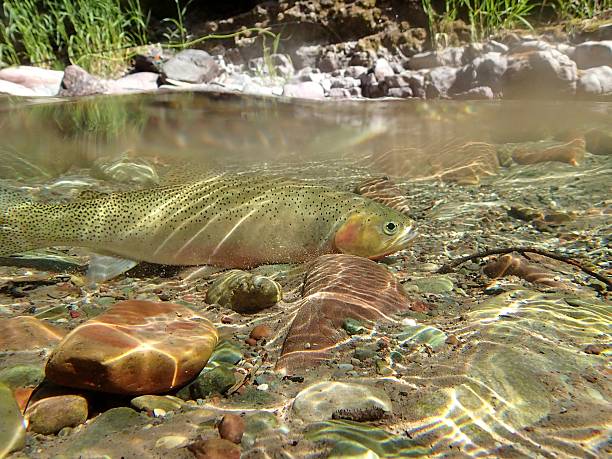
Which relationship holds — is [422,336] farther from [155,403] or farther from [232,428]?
[155,403]

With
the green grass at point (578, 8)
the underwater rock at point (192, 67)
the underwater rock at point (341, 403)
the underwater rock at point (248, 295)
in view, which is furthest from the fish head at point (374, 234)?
the green grass at point (578, 8)

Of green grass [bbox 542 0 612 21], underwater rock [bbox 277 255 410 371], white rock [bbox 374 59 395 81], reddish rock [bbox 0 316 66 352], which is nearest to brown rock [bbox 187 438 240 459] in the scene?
underwater rock [bbox 277 255 410 371]

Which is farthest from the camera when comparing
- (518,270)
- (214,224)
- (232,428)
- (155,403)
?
(214,224)

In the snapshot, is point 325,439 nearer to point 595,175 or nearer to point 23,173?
point 595,175

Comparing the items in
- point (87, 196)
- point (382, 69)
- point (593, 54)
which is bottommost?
point (87, 196)

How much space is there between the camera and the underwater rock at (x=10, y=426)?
1.54 m

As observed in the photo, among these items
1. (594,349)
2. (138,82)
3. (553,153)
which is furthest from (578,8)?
(594,349)

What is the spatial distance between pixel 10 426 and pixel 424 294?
219 centimetres

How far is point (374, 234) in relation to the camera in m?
3.38

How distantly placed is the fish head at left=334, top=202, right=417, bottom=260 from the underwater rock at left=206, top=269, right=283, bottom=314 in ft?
2.61

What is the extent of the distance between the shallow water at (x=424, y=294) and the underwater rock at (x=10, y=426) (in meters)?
0.07

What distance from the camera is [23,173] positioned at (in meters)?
5.36

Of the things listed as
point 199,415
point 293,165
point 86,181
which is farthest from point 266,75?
point 199,415

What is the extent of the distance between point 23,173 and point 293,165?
129 inches
